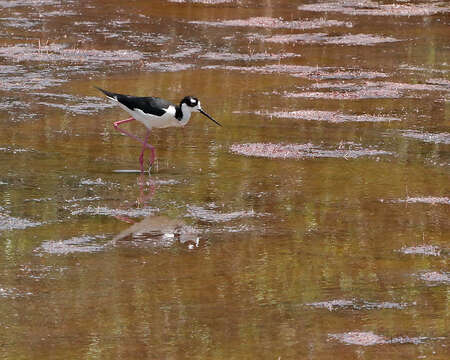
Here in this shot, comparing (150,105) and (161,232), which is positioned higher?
(150,105)

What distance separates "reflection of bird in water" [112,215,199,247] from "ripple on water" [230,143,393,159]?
120 inches

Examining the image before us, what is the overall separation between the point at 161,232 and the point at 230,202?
1.28m

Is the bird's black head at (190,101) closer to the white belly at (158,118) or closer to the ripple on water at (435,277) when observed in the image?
the white belly at (158,118)

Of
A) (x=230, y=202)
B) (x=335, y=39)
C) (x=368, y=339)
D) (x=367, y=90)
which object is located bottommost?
(x=368, y=339)

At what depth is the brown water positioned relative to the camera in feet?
28.2

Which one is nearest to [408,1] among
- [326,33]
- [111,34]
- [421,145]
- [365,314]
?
[326,33]

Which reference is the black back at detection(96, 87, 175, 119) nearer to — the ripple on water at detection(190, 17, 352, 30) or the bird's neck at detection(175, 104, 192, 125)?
the bird's neck at detection(175, 104, 192, 125)

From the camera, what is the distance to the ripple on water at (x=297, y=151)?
14.2 metres

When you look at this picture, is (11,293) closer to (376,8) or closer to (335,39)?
(335,39)

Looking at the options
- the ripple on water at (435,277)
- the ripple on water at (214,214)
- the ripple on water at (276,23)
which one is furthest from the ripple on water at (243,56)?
the ripple on water at (435,277)

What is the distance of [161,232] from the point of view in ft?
36.2

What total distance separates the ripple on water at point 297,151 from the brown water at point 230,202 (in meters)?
0.04

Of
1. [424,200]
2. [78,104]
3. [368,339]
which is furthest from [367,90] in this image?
[368,339]

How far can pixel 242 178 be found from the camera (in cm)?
1310
